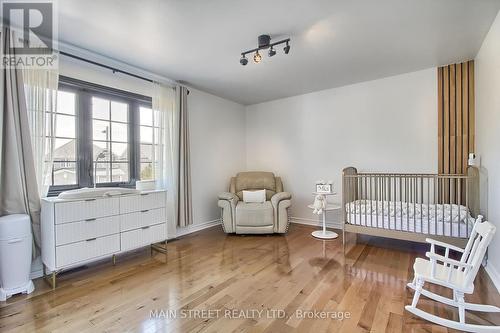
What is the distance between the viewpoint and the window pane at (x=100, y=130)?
298cm

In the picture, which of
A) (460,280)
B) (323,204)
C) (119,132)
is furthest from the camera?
(323,204)

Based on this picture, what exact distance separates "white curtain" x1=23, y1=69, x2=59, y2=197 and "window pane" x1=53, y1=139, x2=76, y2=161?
0.17 meters

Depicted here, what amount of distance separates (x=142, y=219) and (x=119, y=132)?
49.4 inches

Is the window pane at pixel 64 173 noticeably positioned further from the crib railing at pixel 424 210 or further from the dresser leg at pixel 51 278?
the crib railing at pixel 424 210

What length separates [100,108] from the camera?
9.99 feet

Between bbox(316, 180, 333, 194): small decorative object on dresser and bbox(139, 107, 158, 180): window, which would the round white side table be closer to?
bbox(316, 180, 333, 194): small decorative object on dresser

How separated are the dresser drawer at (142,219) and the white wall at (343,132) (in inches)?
101

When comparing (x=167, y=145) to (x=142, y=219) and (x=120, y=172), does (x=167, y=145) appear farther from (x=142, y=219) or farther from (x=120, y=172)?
(x=142, y=219)

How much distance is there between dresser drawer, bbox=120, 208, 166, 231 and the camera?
8.95ft

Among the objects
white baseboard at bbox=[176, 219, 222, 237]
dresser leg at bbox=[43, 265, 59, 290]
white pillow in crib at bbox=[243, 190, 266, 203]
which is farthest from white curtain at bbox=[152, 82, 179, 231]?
dresser leg at bbox=[43, 265, 59, 290]

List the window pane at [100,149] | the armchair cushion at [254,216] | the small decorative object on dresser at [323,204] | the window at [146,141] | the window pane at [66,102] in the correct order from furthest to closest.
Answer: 1. the armchair cushion at [254,216]
2. the small decorative object on dresser at [323,204]
3. the window at [146,141]
4. the window pane at [100,149]
5. the window pane at [66,102]

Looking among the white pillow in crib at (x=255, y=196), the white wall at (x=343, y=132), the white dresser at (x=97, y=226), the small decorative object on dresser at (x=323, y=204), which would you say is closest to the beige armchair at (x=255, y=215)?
the white pillow in crib at (x=255, y=196)
